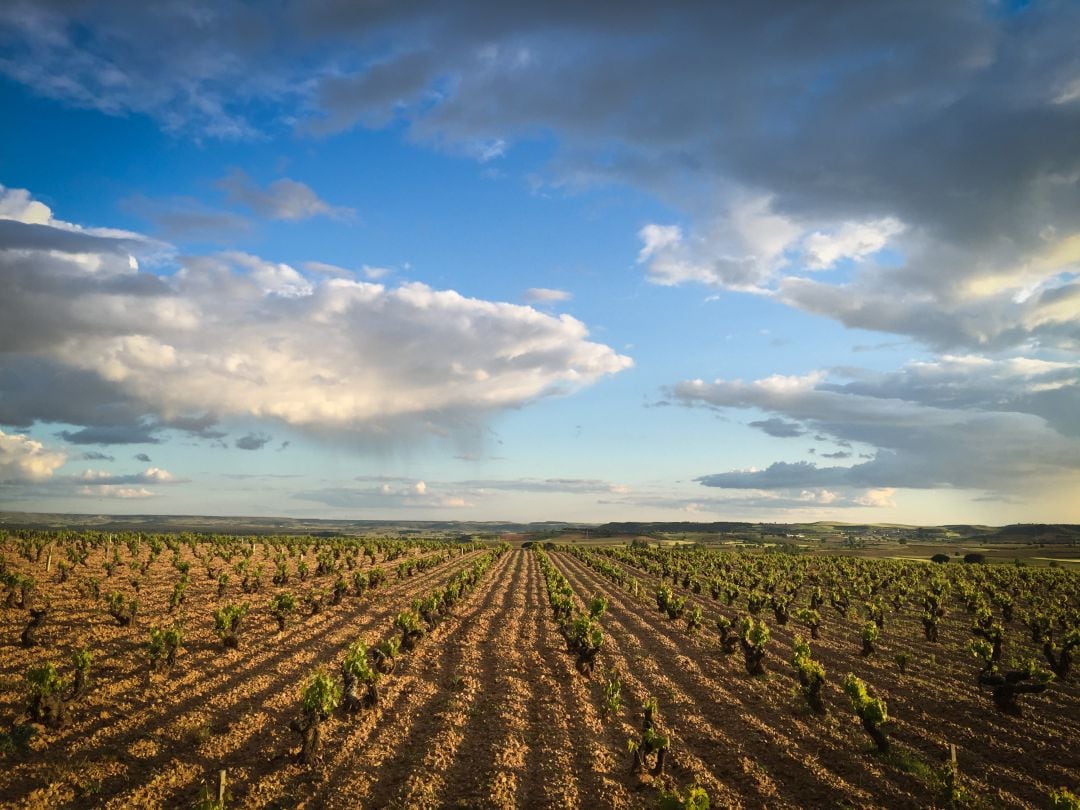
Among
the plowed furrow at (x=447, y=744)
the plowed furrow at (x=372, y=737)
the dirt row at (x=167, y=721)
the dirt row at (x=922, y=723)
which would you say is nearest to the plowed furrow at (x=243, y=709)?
the dirt row at (x=167, y=721)

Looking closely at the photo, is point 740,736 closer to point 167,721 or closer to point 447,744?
point 447,744

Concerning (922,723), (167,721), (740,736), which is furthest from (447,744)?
(922,723)

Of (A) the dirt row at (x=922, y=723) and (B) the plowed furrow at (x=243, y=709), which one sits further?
(A) the dirt row at (x=922, y=723)

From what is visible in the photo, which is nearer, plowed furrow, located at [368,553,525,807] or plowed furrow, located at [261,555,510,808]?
plowed furrow, located at [261,555,510,808]

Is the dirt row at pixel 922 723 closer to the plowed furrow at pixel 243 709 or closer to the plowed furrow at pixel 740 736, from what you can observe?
the plowed furrow at pixel 740 736

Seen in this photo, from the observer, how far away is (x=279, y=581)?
51.9 metres

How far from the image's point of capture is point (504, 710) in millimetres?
21703

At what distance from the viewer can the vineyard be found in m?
15.7

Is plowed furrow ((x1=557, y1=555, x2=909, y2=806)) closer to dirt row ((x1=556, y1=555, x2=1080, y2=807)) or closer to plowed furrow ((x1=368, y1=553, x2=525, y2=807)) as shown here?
dirt row ((x1=556, y1=555, x2=1080, y2=807))

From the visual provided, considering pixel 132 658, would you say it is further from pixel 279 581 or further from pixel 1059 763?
pixel 1059 763

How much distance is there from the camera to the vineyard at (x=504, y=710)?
15.7 meters

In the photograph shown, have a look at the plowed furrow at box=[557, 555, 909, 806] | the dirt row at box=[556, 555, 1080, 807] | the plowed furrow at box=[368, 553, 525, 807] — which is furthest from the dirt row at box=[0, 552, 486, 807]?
the dirt row at box=[556, 555, 1080, 807]

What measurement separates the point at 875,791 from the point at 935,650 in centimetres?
2418

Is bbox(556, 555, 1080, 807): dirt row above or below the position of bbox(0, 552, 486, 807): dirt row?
below
